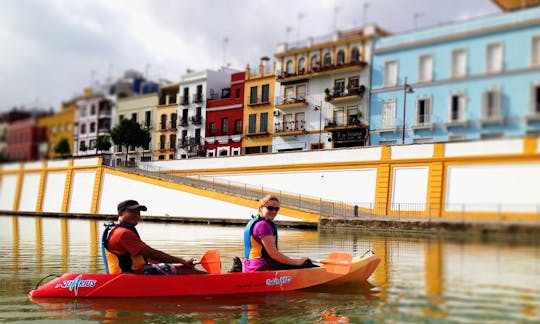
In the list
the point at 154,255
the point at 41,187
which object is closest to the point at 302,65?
the point at 41,187

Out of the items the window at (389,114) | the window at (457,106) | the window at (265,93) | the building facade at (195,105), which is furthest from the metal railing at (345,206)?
the window at (265,93)

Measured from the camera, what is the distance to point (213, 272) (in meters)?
8.73

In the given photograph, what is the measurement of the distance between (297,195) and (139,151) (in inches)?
346

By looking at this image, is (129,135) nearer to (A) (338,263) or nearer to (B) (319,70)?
(B) (319,70)

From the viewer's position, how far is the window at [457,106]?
35.8 feet

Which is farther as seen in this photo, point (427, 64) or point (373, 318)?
point (427, 64)

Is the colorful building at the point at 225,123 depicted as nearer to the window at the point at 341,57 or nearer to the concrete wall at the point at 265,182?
the concrete wall at the point at 265,182

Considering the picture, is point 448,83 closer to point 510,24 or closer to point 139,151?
point 510,24

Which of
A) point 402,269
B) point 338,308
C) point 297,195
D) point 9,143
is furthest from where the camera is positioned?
point 297,195

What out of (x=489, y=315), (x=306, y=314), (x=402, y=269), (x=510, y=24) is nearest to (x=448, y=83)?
(x=510, y=24)

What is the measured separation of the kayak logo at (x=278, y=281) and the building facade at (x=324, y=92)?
1954cm

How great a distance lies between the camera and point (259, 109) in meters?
32.8

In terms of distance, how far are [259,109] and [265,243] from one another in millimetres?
25106

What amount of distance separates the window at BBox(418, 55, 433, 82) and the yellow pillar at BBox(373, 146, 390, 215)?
11160 mm
